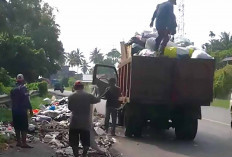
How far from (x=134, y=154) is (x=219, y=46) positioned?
80.2 m

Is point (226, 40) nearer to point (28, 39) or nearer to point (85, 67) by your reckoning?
point (28, 39)

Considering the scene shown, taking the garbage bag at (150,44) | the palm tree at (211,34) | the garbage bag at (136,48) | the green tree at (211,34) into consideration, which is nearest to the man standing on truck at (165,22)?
the garbage bag at (150,44)

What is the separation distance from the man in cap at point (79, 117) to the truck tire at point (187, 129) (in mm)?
4390

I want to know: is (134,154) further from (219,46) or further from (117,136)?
(219,46)

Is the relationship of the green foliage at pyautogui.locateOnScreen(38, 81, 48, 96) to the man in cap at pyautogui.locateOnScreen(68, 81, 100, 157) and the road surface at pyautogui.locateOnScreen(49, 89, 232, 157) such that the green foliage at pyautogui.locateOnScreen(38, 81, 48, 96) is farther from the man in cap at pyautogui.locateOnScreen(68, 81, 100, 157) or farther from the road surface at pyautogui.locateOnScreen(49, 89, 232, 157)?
the man in cap at pyautogui.locateOnScreen(68, 81, 100, 157)

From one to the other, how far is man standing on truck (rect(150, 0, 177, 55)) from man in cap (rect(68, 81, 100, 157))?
4.65 meters

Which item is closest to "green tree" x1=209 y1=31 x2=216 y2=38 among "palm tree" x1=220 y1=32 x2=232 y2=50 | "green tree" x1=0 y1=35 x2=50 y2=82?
"palm tree" x1=220 y1=32 x2=232 y2=50

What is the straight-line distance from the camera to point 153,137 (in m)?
12.6

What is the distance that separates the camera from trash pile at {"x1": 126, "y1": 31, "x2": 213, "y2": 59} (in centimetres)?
1172

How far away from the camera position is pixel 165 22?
1227 cm

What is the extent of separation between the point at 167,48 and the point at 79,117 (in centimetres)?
474

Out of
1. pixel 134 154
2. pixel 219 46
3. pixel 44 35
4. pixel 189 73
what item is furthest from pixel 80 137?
pixel 219 46

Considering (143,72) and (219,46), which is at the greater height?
(219,46)

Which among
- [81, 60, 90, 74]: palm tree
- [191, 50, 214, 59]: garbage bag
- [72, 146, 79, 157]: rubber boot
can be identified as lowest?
[72, 146, 79, 157]: rubber boot
